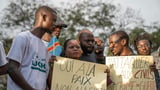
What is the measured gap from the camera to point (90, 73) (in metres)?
3.87

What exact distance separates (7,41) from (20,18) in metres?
1.66

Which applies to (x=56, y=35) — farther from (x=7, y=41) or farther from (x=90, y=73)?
(x=7, y=41)

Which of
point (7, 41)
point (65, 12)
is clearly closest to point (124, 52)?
point (7, 41)

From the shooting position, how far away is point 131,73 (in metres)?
3.97

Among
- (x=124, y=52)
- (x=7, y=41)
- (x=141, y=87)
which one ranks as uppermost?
(x=124, y=52)

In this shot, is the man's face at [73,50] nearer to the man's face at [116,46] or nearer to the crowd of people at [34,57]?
the crowd of people at [34,57]

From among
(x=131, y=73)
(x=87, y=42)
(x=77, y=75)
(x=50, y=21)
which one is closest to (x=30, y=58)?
(x=50, y=21)

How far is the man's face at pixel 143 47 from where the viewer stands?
4.30 meters

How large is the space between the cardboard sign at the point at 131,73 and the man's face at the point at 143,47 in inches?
13.2

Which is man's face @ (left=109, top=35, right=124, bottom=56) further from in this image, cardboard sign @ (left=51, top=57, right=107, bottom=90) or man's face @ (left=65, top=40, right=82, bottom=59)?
man's face @ (left=65, top=40, right=82, bottom=59)

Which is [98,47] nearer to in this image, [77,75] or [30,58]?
[77,75]

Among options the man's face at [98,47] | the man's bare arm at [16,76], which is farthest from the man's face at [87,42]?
the man's bare arm at [16,76]

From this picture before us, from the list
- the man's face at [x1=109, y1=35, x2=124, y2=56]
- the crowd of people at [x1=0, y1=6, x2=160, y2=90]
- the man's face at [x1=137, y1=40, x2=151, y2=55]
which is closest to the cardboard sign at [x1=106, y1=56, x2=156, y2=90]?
the crowd of people at [x1=0, y1=6, x2=160, y2=90]

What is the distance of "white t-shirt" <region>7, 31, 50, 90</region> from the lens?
3.12 meters
